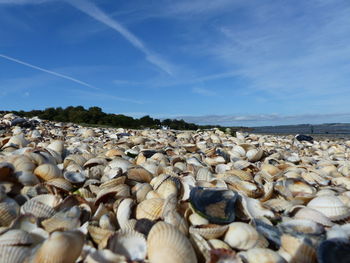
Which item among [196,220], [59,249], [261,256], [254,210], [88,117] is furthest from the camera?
[88,117]

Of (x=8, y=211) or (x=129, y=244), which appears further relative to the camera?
(x=8, y=211)

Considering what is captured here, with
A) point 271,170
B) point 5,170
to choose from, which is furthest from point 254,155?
point 5,170

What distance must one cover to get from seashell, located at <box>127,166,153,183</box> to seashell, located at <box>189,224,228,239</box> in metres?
1.22

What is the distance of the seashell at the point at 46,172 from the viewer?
3.25 meters

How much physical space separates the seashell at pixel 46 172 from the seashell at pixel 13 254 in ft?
4.32

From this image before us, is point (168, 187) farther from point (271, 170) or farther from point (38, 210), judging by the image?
point (271, 170)

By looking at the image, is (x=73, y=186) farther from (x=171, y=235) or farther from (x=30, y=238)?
(x=171, y=235)

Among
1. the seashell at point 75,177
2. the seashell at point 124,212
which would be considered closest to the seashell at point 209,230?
the seashell at point 124,212

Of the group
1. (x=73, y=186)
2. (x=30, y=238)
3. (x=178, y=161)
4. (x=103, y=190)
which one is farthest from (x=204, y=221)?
(x=178, y=161)

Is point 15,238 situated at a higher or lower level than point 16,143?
lower

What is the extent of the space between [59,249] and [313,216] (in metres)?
1.82

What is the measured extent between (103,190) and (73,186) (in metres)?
0.50

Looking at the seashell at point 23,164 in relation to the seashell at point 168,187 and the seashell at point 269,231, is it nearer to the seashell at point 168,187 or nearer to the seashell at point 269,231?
the seashell at point 168,187

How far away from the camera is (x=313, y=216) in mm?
2578
